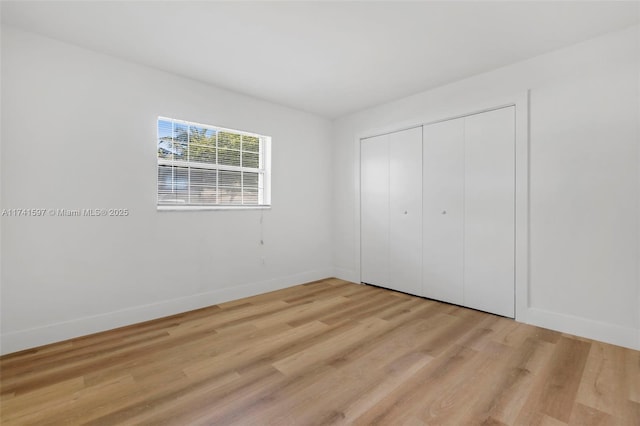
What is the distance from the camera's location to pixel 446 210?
3420 mm

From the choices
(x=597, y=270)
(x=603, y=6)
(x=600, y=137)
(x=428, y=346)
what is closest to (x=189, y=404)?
(x=428, y=346)

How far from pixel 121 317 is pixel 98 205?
1103 millimetres

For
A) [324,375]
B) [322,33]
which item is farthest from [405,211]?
[324,375]

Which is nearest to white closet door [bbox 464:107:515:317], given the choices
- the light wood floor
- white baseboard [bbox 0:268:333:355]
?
the light wood floor

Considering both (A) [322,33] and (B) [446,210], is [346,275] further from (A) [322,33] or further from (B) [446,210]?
(A) [322,33]

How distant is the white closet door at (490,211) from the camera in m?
2.94

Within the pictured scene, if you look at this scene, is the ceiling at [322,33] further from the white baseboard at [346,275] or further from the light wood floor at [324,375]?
the white baseboard at [346,275]

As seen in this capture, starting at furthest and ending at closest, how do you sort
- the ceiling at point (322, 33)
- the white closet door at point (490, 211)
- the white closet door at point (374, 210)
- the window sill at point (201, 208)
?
the white closet door at point (374, 210)
the window sill at point (201, 208)
the white closet door at point (490, 211)
the ceiling at point (322, 33)

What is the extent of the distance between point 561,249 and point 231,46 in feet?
11.7

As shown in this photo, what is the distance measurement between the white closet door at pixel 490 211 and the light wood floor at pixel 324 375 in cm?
32

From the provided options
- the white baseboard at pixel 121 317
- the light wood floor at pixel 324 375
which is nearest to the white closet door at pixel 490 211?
the light wood floor at pixel 324 375

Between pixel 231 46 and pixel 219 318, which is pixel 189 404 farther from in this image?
pixel 231 46

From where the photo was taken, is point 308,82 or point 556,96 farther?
point 308,82

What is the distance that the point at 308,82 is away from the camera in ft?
11.0
